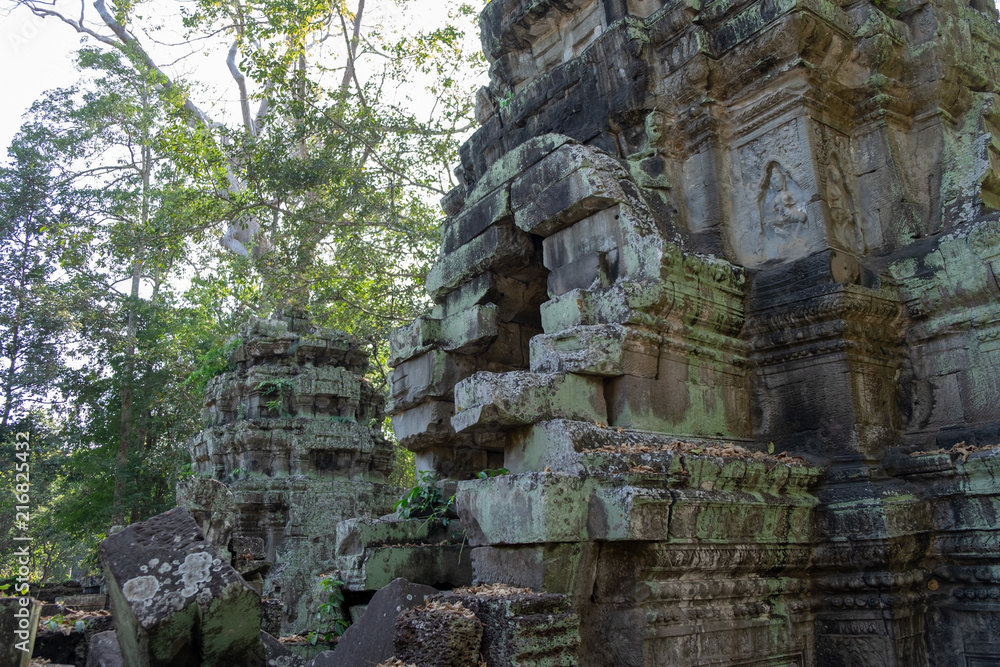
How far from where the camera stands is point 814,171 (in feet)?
16.3

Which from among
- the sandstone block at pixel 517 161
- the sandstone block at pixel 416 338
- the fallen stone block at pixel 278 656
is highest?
the sandstone block at pixel 517 161

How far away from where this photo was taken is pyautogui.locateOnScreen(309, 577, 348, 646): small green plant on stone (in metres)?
4.54

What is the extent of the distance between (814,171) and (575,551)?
305cm

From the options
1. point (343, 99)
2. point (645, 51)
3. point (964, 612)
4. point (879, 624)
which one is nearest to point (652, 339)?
point (879, 624)

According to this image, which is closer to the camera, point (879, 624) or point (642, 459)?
point (642, 459)

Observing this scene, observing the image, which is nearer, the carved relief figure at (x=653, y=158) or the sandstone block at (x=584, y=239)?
the sandstone block at (x=584, y=239)

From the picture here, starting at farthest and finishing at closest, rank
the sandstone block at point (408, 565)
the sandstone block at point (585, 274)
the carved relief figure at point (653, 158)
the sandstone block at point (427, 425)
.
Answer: the sandstone block at point (427, 425)
the carved relief figure at point (653, 158)
the sandstone block at point (585, 274)
the sandstone block at point (408, 565)

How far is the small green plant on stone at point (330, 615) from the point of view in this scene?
14.9ft

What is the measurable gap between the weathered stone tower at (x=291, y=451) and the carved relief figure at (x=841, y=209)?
22.9 feet

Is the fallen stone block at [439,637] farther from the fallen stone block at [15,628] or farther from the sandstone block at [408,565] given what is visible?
the fallen stone block at [15,628]

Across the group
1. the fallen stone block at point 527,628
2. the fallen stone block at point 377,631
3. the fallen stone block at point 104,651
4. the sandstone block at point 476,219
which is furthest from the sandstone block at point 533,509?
the sandstone block at point 476,219

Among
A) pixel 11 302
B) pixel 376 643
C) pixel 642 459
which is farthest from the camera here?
pixel 11 302

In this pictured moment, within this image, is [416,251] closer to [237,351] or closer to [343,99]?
[343,99]

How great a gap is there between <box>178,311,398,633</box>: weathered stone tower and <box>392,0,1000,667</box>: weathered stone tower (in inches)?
168
